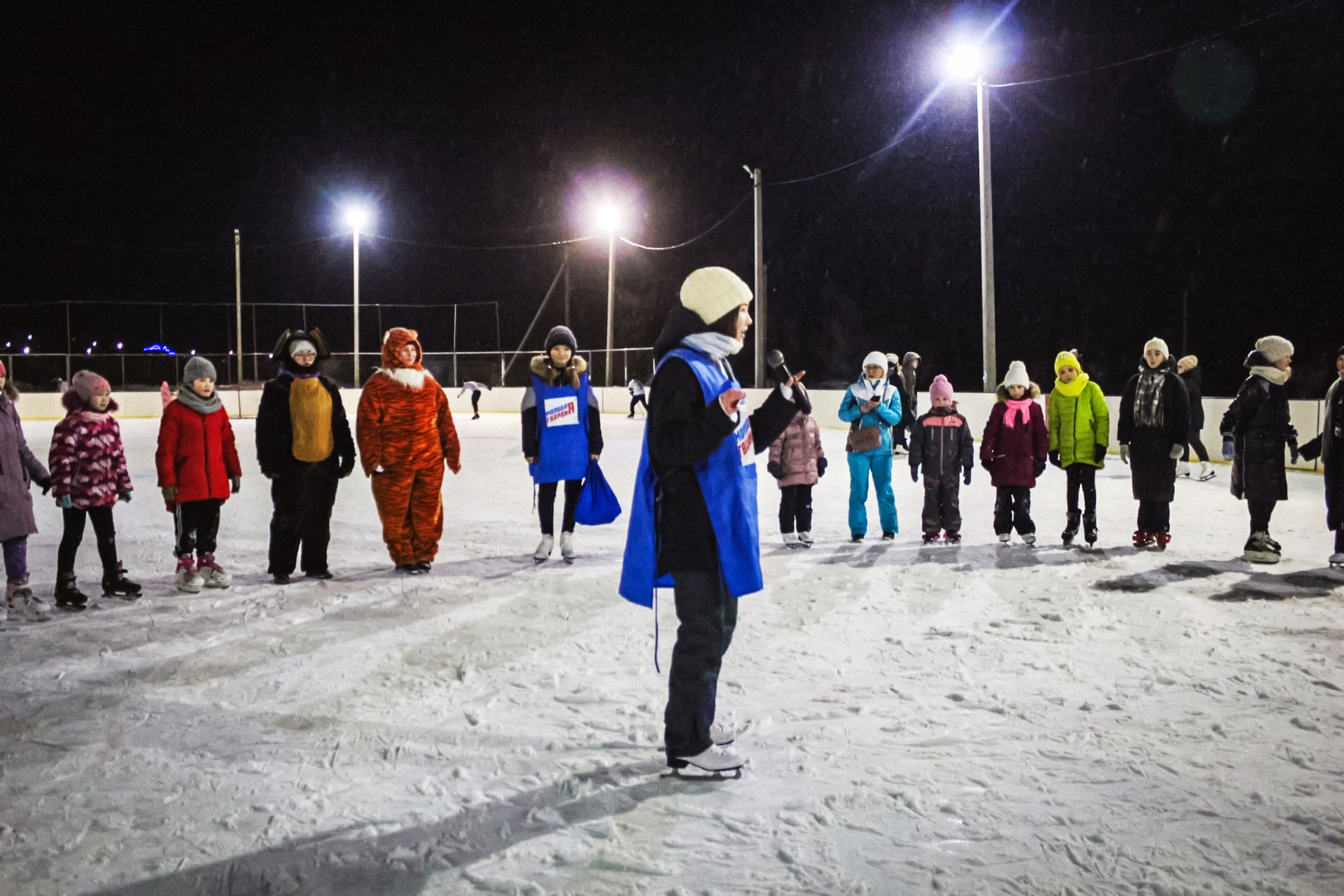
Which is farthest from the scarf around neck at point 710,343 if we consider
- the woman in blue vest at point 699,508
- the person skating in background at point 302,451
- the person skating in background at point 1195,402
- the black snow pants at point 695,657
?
the person skating in background at point 1195,402

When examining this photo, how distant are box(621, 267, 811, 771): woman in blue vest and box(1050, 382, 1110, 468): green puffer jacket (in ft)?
17.7

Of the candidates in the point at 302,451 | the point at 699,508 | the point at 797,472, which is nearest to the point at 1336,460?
the point at 797,472

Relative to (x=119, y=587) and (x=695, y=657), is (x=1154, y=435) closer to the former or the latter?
(x=695, y=657)

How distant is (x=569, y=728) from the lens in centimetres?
411

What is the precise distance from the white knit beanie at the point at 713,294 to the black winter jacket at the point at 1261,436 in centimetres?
539

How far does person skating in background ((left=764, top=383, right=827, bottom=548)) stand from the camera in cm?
826

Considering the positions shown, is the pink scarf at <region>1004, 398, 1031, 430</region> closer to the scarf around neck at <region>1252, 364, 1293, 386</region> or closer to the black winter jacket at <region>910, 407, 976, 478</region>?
the black winter jacket at <region>910, 407, 976, 478</region>

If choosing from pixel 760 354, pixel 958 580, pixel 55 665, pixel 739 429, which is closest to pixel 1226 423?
pixel 958 580

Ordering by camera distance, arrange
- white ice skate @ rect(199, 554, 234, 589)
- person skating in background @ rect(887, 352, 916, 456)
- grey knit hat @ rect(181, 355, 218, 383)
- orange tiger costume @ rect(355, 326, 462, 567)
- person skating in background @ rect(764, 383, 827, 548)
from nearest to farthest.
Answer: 1. grey knit hat @ rect(181, 355, 218, 383)
2. white ice skate @ rect(199, 554, 234, 589)
3. orange tiger costume @ rect(355, 326, 462, 567)
4. person skating in background @ rect(764, 383, 827, 548)
5. person skating in background @ rect(887, 352, 916, 456)

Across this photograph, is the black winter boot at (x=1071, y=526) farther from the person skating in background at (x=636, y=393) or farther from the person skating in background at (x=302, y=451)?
the person skating in background at (x=636, y=393)

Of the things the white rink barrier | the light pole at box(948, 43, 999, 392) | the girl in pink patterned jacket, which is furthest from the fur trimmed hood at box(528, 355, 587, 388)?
the light pole at box(948, 43, 999, 392)

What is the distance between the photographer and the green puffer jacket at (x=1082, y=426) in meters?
8.20

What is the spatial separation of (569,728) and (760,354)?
2350 centimetres

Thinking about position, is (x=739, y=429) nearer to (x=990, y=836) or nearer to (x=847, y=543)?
(x=990, y=836)
